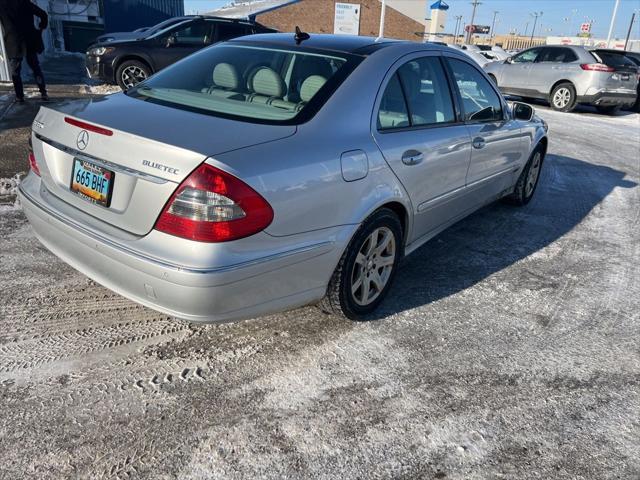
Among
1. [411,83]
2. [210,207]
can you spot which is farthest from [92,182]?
[411,83]

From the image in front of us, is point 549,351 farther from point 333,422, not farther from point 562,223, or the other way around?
point 562,223

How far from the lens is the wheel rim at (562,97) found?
1344 centimetres

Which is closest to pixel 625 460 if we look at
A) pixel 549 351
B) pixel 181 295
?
pixel 549 351

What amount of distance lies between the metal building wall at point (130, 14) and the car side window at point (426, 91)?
1910 centimetres

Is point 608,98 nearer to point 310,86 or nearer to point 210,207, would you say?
point 310,86

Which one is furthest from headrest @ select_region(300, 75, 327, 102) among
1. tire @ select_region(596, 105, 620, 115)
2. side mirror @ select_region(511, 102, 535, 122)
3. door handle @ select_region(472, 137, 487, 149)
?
tire @ select_region(596, 105, 620, 115)

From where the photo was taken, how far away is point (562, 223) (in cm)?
522

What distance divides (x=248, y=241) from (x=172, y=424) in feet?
2.81

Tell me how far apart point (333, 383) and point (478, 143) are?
7.35 feet

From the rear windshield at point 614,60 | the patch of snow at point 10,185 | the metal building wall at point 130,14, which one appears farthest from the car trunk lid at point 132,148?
the metal building wall at point 130,14

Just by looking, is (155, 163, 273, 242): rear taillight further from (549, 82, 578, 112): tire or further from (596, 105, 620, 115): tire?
(596, 105, 620, 115): tire

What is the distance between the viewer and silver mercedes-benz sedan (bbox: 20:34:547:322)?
214 cm

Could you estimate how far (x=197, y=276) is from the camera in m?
2.11

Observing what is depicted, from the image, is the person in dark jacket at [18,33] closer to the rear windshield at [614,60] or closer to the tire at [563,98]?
the tire at [563,98]
